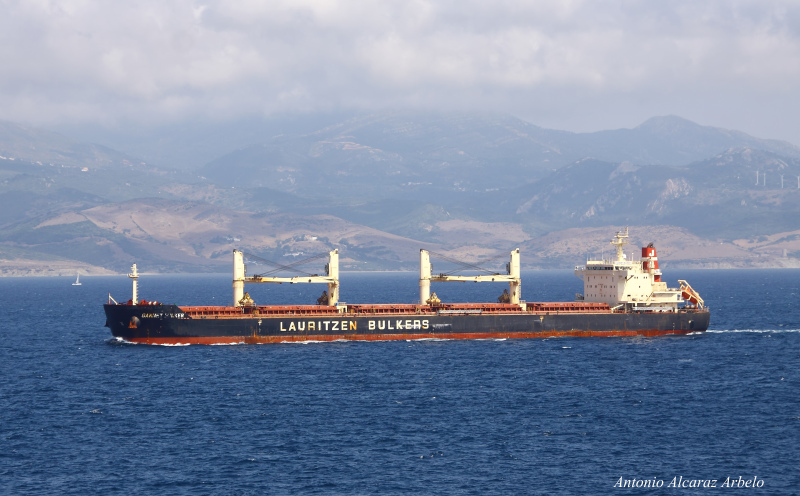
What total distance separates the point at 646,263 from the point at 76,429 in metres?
67.1

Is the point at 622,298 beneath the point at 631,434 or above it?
above

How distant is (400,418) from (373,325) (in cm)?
3684

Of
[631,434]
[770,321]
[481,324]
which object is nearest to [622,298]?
[481,324]

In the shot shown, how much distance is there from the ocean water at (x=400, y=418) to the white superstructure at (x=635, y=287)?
876 centimetres

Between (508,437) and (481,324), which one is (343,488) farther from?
(481,324)

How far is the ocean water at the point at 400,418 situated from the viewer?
48.1 meters

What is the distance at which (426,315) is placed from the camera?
9819 cm

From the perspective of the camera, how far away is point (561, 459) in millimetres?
51406

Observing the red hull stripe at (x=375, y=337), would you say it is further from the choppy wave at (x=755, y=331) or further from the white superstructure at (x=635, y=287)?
the choppy wave at (x=755, y=331)

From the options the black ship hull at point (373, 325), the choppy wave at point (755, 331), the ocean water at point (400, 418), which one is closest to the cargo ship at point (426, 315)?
the black ship hull at point (373, 325)

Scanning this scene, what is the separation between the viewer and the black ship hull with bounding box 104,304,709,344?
92000 millimetres

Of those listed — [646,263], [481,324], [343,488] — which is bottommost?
[343,488]

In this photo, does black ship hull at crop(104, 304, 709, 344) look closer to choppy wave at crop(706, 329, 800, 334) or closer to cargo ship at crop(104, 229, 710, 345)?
cargo ship at crop(104, 229, 710, 345)

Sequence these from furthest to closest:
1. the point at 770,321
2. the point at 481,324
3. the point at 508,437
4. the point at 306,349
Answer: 1. the point at 770,321
2. the point at 481,324
3. the point at 306,349
4. the point at 508,437
